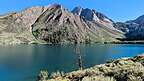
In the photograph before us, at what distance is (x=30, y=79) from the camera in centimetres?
9462

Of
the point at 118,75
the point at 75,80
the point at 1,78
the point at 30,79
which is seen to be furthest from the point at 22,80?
the point at 118,75

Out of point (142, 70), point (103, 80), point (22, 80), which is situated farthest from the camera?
point (22, 80)

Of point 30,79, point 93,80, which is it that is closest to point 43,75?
point 30,79

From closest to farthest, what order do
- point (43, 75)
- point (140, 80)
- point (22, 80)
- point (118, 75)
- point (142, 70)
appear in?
point (140, 80) < point (142, 70) < point (118, 75) < point (43, 75) < point (22, 80)

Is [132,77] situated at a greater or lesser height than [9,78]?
greater

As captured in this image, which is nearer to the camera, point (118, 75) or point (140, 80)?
point (140, 80)

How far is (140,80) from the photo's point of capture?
816 inches

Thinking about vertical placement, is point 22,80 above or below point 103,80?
below

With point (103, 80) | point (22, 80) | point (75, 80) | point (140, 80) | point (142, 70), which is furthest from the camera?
point (22, 80)

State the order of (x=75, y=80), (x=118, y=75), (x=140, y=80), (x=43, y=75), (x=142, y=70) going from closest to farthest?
(x=140, y=80) < (x=142, y=70) < (x=118, y=75) < (x=75, y=80) < (x=43, y=75)

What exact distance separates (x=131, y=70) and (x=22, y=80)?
244 ft

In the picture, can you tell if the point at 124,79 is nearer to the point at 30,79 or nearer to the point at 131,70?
the point at 131,70

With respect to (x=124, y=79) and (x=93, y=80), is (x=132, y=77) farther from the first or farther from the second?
(x=93, y=80)

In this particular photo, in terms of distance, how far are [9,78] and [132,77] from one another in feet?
271
